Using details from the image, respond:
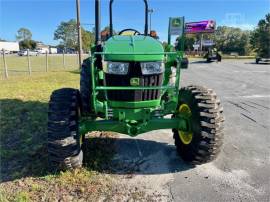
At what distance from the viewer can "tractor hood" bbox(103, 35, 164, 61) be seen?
375 cm

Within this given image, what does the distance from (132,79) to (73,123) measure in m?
0.92

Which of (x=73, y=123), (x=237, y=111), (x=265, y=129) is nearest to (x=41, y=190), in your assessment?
(x=73, y=123)

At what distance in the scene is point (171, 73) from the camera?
463 cm

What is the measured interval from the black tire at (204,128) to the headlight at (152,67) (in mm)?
675

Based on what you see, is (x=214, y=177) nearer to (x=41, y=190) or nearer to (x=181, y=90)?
(x=181, y=90)

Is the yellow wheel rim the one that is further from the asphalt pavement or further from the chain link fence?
the chain link fence

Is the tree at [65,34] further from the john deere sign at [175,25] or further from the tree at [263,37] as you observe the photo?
the john deere sign at [175,25]

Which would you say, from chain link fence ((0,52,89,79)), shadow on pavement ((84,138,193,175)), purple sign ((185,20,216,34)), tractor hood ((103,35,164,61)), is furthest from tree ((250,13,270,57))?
tractor hood ((103,35,164,61))

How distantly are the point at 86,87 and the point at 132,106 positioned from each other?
135cm

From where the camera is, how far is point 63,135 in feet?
12.0

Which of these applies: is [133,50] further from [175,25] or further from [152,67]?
[175,25]

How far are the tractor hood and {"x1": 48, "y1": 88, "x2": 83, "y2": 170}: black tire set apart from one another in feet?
2.71

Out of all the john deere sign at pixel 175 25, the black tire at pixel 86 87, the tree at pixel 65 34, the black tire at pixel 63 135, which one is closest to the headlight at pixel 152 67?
the black tire at pixel 63 135

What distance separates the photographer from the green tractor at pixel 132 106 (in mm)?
3744
